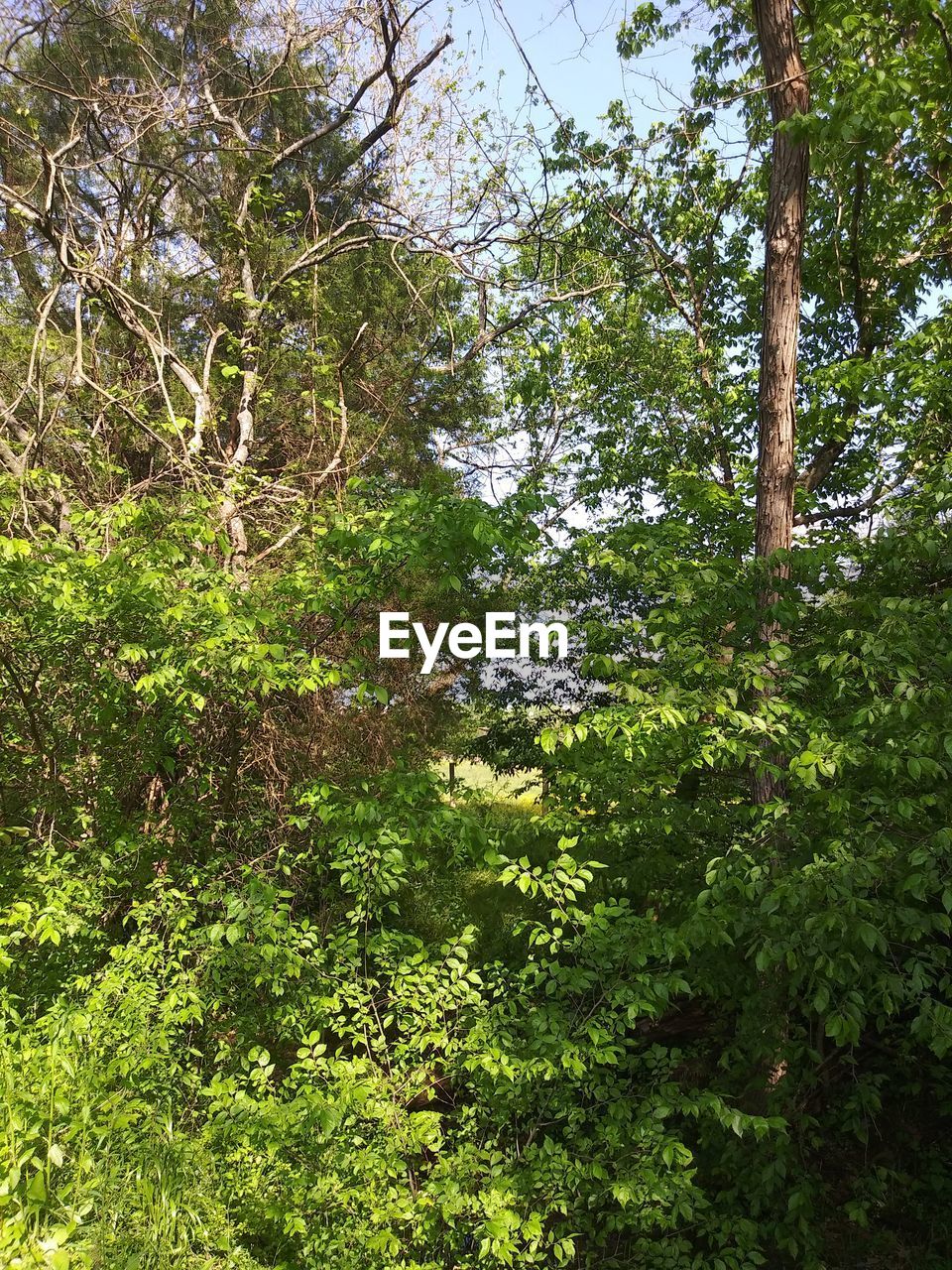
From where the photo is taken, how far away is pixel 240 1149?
2.74m

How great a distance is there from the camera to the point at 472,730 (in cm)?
739

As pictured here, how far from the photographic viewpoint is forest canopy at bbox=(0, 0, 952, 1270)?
2676mm

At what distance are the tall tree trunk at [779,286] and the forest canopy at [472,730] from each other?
1.2 inches

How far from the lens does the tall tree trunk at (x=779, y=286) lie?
3898 millimetres

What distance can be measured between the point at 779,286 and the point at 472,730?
4628mm

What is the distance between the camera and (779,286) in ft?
13.3

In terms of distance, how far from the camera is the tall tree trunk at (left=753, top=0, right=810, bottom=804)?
12.8 ft

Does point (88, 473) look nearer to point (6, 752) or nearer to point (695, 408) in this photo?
point (6, 752)

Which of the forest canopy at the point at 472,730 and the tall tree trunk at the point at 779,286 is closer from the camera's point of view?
the forest canopy at the point at 472,730

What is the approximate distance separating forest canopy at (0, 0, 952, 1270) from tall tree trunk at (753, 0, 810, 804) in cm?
3

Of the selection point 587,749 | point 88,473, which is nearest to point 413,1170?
point 587,749

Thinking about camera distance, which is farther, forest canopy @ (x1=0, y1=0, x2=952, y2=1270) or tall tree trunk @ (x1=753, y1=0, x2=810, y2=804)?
tall tree trunk @ (x1=753, y1=0, x2=810, y2=804)

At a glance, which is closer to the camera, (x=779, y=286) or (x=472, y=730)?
(x=779, y=286)

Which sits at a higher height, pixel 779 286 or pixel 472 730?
pixel 779 286
